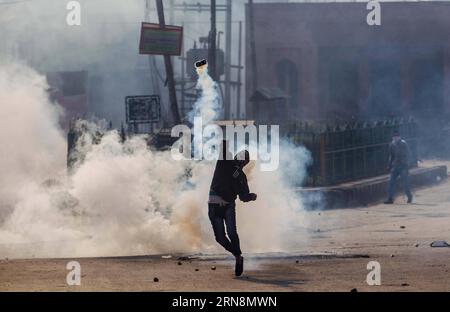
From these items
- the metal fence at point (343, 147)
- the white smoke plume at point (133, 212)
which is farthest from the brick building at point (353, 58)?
the white smoke plume at point (133, 212)

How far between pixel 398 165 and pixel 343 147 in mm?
2079

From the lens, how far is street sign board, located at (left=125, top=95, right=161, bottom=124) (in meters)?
27.0

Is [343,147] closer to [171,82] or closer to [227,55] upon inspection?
[171,82]

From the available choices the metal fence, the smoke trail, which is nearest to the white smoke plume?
the smoke trail

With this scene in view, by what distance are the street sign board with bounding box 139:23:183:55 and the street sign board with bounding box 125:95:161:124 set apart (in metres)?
1.71

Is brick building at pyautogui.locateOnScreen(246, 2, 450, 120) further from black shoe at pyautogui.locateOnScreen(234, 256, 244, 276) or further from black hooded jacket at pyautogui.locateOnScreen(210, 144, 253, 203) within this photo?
black shoe at pyautogui.locateOnScreen(234, 256, 244, 276)

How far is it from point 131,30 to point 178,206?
116 feet

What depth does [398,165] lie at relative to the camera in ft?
78.5

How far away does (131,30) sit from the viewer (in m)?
50.4
